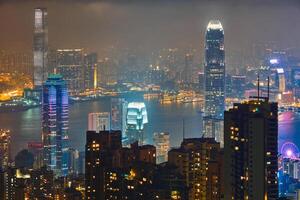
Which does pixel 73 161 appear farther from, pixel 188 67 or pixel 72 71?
pixel 72 71

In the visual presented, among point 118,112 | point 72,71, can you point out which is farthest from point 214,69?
point 72,71

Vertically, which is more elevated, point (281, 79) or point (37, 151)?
point (281, 79)

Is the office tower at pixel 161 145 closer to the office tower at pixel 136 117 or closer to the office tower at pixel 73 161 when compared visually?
the office tower at pixel 136 117

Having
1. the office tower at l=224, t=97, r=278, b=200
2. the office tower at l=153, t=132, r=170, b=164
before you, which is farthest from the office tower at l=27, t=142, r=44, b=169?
the office tower at l=224, t=97, r=278, b=200

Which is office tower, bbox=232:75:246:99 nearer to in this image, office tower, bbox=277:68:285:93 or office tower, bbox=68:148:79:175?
office tower, bbox=277:68:285:93

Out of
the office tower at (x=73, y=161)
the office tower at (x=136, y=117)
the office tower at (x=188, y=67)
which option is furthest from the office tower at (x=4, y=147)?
the office tower at (x=188, y=67)

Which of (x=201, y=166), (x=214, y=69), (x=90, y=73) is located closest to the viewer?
(x=201, y=166)

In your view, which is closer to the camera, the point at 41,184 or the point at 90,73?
the point at 41,184

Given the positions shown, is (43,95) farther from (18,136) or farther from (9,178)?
(9,178)

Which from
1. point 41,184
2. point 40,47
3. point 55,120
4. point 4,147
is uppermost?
point 40,47
